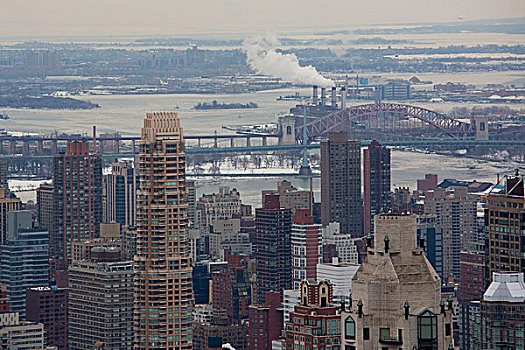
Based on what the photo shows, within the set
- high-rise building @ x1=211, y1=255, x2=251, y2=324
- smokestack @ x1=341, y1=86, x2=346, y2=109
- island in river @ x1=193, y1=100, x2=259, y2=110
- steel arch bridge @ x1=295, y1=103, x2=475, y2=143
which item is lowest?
high-rise building @ x1=211, y1=255, x2=251, y2=324

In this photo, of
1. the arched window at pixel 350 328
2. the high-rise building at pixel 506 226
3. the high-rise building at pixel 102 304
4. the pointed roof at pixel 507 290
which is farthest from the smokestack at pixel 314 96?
the arched window at pixel 350 328

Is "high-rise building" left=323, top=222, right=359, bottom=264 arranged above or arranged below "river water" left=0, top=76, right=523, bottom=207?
below

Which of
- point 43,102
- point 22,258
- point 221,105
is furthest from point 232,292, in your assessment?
point 221,105

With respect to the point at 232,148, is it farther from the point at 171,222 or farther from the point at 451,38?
the point at 171,222

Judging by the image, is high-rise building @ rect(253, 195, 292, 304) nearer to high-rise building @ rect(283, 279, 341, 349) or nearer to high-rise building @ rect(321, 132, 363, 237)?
high-rise building @ rect(321, 132, 363, 237)

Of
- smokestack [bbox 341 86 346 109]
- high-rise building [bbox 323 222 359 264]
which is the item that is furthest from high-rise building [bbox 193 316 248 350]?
smokestack [bbox 341 86 346 109]

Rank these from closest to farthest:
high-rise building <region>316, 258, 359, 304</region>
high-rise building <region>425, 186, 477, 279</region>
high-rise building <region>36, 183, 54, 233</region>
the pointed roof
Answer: the pointed roof
high-rise building <region>316, 258, 359, 304</region>
high-rise building <region>425, 186, 477, 279</region>
high-rise building <region>36, 183, 54, 233</region>
